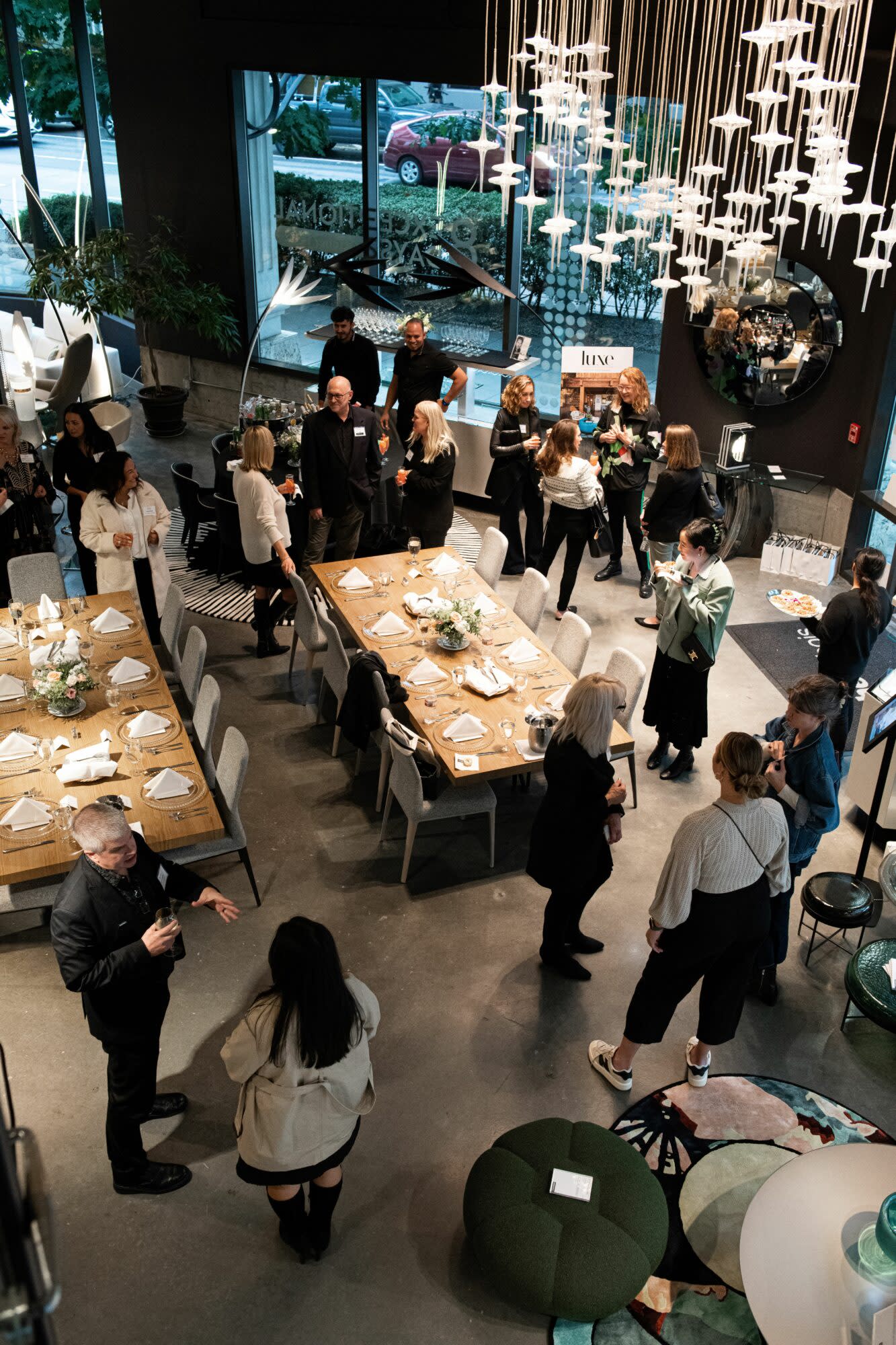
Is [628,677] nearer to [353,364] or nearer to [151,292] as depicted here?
[353,364]

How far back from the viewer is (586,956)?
18.1ft

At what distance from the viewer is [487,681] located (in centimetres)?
616

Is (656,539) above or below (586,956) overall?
above

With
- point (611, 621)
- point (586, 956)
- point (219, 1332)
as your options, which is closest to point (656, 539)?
point (611, 621)

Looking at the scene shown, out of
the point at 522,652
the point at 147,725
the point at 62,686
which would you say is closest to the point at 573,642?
the point at 522,652

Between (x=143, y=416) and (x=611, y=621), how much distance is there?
7220 millimetres

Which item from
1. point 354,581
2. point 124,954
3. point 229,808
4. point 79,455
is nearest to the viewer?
point 124,954

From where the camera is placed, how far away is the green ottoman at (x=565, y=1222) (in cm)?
383

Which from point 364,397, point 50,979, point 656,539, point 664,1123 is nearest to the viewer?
point 664,1123

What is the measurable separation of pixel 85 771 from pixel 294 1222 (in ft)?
7.50

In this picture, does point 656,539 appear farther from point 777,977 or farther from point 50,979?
point 50,979

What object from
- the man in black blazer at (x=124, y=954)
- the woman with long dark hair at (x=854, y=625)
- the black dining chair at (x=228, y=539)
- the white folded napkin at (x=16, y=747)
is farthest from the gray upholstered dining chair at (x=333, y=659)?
the woman with long dark hair at (x=854, y=625)

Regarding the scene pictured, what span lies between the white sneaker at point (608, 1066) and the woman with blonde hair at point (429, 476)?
4.49m

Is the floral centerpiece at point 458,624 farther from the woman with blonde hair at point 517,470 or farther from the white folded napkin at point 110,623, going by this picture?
the woman with blonde hair at point 517,470
